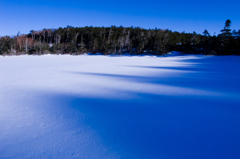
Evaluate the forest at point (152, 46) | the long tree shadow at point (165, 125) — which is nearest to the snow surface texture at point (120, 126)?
the long tree shadow at point (165, 125)

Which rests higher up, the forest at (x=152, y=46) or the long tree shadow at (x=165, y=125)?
the forest at (x=152, y=46)

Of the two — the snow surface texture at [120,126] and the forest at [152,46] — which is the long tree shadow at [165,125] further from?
the forest at [152,46]

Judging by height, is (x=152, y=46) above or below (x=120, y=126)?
above

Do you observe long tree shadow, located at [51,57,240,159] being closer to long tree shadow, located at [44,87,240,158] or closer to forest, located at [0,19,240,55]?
long tree shadow, located at [44,87,240,158]

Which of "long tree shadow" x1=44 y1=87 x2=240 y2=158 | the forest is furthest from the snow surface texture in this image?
the forest

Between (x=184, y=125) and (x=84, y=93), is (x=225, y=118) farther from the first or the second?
(x=84, y=93)

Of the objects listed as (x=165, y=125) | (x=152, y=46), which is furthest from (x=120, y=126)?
(x=152, y=46)

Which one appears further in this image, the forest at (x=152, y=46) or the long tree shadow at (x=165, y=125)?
the forest at (x=152, y=46)

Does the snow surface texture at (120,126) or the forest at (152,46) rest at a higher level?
the forest at (152,46)

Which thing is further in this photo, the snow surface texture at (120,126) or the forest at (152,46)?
the forest at (152,46)

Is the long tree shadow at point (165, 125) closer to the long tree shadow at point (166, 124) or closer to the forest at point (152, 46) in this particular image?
the long tree shadow at point (166, 124)

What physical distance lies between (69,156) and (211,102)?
329 cm

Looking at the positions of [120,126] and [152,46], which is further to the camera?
[152,46]

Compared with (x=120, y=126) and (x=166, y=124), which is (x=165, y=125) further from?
(x=120, y=126)
